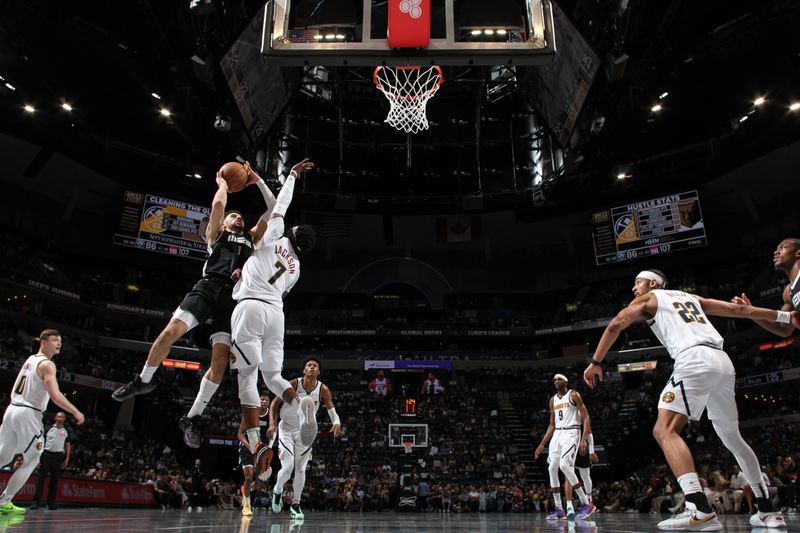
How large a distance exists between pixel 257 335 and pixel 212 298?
551 mm

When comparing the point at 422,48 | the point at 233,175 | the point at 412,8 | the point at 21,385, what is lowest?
the point at 21,385

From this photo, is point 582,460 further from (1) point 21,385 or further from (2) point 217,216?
(1) point 21,385

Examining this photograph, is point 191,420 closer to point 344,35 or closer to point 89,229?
point 344,35

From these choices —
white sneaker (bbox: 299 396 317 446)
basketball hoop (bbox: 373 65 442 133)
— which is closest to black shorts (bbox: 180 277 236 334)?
white sneaker (bbox: 299 396 317 446)

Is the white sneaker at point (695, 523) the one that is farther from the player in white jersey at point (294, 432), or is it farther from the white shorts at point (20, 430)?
the white shorts at point (20, 430)

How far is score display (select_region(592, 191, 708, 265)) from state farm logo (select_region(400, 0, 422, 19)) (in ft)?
68.5

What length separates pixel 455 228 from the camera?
115 ft

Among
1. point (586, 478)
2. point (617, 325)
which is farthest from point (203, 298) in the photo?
point (586, 478)

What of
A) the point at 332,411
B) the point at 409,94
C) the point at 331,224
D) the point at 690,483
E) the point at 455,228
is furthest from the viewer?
the point at 455,228

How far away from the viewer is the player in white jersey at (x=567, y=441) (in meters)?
10.2

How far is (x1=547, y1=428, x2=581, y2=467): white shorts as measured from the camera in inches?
403

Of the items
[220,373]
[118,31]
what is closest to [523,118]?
[118,31]

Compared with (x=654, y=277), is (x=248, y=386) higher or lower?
lower

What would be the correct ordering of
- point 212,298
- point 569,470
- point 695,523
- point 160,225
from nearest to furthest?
point 695,523 → point 212,298 → point 569,470 → point 160,225
